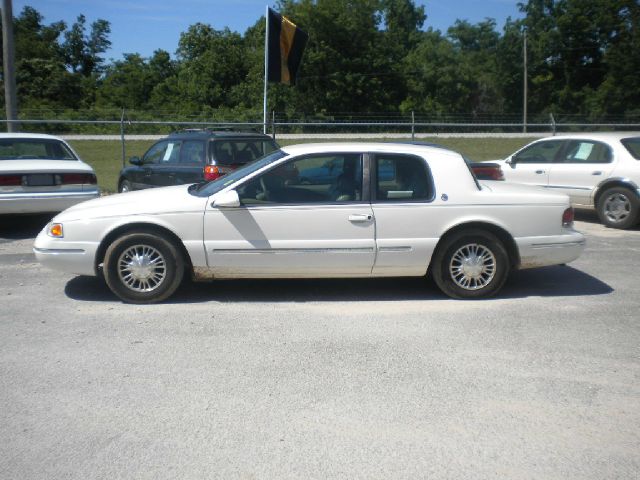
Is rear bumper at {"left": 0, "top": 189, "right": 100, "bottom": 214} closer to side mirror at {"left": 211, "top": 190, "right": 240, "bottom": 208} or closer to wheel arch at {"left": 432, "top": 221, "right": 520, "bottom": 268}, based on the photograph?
side mirror at {"left": 211, "top": 190, "right": 240, "bottom": 208}

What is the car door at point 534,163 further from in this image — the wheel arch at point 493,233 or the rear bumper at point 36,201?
the rear bumper at point 36,201

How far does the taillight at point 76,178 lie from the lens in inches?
401

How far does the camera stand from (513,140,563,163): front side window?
12359 mm

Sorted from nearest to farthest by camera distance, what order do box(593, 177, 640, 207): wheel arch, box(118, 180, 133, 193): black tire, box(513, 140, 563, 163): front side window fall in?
1. box(593, 177, 640, 207): wheel arch
2. box(513, 140, 563, 163): front side window
3. box(118, 180, 133, 193): black tire

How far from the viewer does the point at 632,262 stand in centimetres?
871

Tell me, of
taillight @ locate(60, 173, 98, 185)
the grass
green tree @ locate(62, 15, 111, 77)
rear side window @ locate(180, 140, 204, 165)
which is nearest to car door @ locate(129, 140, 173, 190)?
rear side window @ locate(180, 140, 204, 165)

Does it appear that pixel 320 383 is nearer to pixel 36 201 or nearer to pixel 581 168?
pixel 36 201

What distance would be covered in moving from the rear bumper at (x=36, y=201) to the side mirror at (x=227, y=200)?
4.57 meters

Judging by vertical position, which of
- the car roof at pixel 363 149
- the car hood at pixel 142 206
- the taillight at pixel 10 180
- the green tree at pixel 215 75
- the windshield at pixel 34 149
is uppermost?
the green tree at pixel 215 75

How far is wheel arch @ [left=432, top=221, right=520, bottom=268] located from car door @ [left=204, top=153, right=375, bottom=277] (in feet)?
2.36

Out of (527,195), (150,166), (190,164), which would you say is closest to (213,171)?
(190,164)

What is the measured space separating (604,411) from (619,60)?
54250 millimetres

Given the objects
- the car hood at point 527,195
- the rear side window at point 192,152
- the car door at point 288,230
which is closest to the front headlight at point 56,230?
the car door at point 288,230

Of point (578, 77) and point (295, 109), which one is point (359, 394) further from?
point (578, 77)
